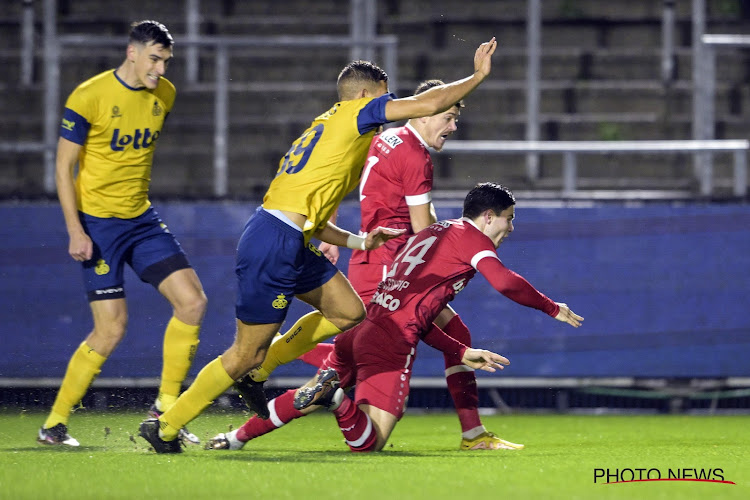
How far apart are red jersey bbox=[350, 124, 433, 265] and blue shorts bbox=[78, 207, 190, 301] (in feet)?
3.39

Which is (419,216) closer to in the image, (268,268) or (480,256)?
(480,256)

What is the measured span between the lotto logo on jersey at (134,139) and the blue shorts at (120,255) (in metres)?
0.40

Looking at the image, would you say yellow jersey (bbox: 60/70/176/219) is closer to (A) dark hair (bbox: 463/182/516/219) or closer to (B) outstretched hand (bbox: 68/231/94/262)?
(B) outstretched hand (bbox: 68/231/94/262)

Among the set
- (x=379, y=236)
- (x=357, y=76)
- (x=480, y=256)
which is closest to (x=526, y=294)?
(x=480, y=256)

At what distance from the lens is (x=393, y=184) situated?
20.1 feet

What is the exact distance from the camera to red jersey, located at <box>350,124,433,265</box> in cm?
602

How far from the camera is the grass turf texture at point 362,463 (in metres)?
4.17

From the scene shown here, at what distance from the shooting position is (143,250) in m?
6.07

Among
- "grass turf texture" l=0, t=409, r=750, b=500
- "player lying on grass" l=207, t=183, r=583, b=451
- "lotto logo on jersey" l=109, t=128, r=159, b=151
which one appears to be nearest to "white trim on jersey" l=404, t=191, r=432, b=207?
"player lying on grass" l=207, t=183, r=583, b=451

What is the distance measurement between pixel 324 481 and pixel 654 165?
8.11 metres

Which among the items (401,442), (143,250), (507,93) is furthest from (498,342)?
(507,93)

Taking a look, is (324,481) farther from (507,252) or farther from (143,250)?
(507,252)

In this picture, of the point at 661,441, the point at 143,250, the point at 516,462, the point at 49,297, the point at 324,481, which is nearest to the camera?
the point at 324,481

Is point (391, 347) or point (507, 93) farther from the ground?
point (507, 93)
